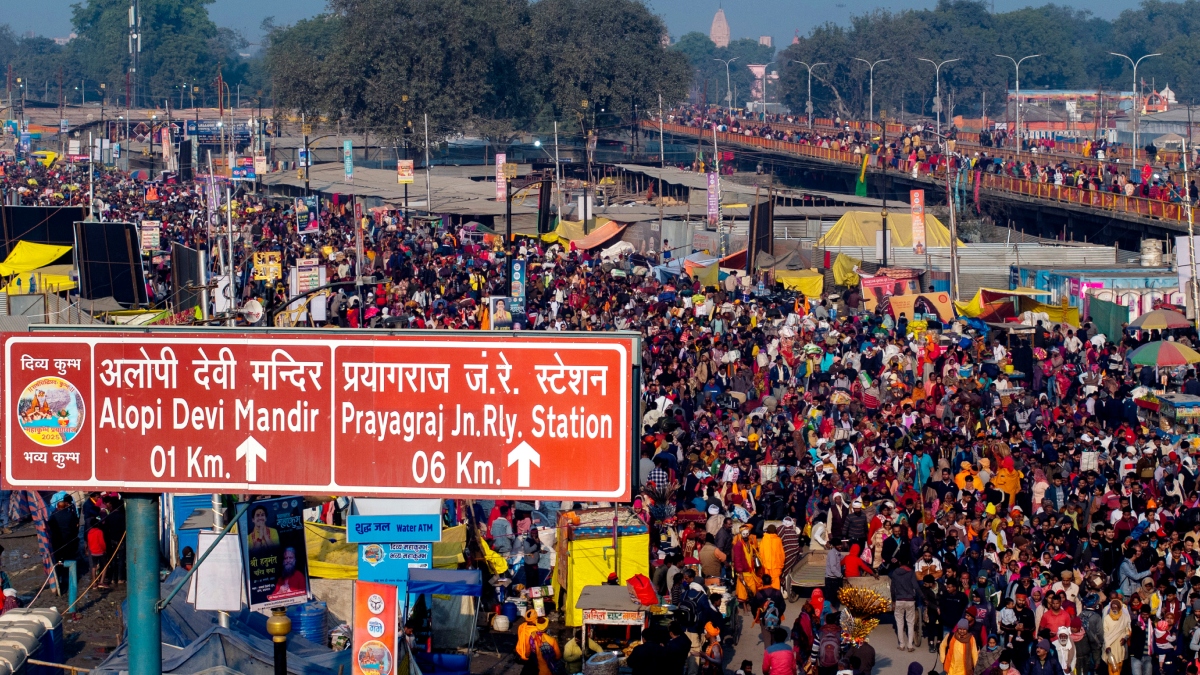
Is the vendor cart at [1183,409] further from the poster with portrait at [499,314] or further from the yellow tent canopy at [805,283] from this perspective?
the yellow tent canopy at [805,283]

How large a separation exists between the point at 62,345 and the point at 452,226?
43155 millimetres

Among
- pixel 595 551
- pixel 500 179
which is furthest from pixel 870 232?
pixel 595 551

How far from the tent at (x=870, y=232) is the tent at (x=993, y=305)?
9174 mm

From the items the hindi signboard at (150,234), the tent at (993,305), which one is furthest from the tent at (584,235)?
the tent at (993,305)

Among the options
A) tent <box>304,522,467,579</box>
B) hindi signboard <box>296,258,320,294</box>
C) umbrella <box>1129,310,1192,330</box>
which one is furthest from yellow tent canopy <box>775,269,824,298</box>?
tent <box>304,522,467,579</box>

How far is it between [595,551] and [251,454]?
800 centimetres

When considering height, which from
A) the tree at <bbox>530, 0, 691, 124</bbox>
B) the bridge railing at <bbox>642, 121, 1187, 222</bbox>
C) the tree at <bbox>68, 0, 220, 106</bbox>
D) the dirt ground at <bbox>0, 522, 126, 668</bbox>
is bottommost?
the dirt ground at <bbox>0, 522, 126, 668</bbox>

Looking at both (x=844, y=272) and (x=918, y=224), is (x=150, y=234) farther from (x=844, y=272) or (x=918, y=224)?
(x=918, y=224)

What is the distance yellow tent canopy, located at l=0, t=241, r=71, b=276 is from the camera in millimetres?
31047

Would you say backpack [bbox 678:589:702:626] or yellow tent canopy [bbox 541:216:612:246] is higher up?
yellow tent canopy [bbox 541:216:612:246]

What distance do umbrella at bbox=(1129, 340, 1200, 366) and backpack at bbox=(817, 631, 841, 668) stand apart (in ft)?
39.8

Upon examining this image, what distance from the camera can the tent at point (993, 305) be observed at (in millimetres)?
28750

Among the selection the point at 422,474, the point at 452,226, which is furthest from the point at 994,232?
the point at 422,474

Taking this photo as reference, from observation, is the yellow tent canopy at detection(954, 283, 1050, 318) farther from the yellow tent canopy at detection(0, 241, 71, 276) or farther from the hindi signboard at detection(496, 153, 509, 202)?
the hindi signboard at detection(496, 153, 509, 202)
